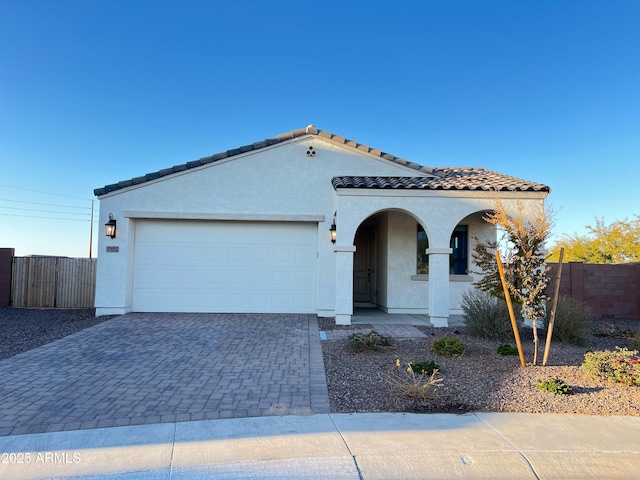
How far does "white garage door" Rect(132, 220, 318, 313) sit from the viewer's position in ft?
38.3

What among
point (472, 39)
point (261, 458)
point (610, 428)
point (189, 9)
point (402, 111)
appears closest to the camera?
point (261, 458)

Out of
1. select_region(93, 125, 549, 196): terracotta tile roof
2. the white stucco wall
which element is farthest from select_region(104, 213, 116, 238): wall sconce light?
select_region(93, 125, 549, 196): terracotta tile roof

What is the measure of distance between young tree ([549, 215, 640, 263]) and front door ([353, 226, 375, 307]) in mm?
9546

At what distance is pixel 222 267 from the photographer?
1175cm

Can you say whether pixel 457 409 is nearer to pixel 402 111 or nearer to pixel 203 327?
pixel 203 327

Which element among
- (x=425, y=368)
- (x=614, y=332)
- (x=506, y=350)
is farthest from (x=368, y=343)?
(x=614, y=332)

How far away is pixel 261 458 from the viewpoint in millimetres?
3402

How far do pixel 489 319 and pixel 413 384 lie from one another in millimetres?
4225

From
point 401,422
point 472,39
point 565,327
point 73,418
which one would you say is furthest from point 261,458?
point 472,39

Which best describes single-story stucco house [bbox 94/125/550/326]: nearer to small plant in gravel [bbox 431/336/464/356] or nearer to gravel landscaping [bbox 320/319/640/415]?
gravel landscaping [bbox 320/319/640/415]

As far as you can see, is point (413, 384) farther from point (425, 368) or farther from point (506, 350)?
point (506, 350)

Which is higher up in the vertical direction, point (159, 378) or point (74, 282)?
point (74, 282)

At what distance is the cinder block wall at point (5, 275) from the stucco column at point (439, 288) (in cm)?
1404

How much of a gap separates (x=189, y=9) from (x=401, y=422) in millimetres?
11221
